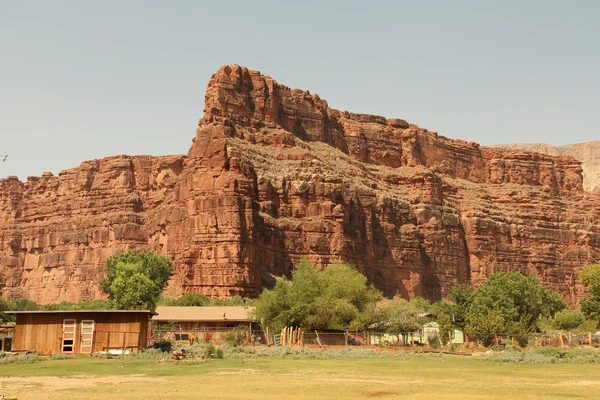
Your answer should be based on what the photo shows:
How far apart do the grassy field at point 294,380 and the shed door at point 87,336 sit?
4169mm

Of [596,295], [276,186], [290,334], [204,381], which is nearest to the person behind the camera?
[204,381]

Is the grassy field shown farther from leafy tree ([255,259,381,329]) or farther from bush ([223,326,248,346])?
leafy tree ([255,259,381,329])

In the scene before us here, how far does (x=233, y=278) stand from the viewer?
116 meters

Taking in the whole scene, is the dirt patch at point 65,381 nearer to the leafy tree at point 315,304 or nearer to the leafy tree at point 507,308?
the leafy tree at point 315,304

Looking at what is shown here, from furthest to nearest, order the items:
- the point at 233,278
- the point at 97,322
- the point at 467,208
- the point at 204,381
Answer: the point at 467,208 → the point at 233,278 → the point at 97,322 → the point at 204,381

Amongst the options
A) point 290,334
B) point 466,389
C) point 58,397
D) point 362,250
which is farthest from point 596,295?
point 58,397

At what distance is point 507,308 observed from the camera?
3553 inches

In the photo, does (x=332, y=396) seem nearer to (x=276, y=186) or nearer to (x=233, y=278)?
(x=233, y=278)

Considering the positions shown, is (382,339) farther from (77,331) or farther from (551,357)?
(77,331)

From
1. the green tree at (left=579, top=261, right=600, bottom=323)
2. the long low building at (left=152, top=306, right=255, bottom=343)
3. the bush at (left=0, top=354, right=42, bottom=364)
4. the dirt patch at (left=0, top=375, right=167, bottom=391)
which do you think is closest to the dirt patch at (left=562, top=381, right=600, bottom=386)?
the dirt patch at (left=0, top=375, right=167, bottom=391)


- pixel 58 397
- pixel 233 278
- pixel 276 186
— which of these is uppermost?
pixel 276 186

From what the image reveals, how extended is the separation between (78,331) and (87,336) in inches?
25.8

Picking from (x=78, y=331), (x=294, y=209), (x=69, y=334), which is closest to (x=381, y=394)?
(x=78, y=331)

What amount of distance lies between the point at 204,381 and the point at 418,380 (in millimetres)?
9385
